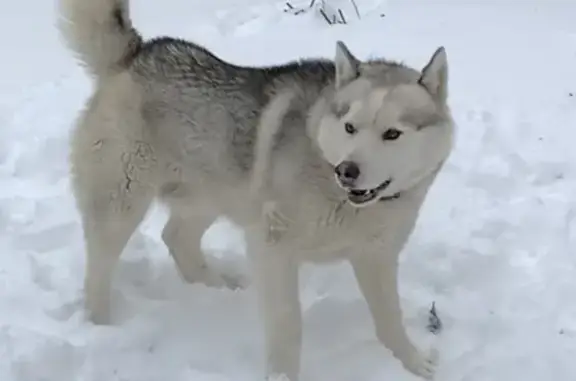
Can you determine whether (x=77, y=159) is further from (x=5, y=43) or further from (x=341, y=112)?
(x=5, y=43)

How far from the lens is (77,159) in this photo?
146 inches

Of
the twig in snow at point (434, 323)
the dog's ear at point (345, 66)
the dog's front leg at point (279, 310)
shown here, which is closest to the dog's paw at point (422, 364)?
the twig in snow at point (434, 323)

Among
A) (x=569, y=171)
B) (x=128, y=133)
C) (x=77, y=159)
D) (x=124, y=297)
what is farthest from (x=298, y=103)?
(x=569, y=171)

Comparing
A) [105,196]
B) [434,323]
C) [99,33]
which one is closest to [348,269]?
[434,323]

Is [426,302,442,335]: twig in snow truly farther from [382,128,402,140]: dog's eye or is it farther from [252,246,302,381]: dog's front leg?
[382,128,402,140]: dog's eye

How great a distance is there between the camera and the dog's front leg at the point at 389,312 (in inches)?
140

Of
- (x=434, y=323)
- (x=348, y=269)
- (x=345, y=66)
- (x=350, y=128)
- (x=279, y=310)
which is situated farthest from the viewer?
(x=348, y=269)

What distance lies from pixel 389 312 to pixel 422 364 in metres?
0.23

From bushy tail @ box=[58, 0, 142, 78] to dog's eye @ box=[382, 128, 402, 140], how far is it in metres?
1.22

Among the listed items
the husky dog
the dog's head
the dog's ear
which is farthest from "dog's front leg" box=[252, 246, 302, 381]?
the dog's ear

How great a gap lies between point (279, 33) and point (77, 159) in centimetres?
358

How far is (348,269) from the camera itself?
4.21 meters

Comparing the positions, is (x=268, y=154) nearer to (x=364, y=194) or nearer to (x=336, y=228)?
(x=336, y=228)

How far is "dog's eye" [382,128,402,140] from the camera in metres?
2.99
